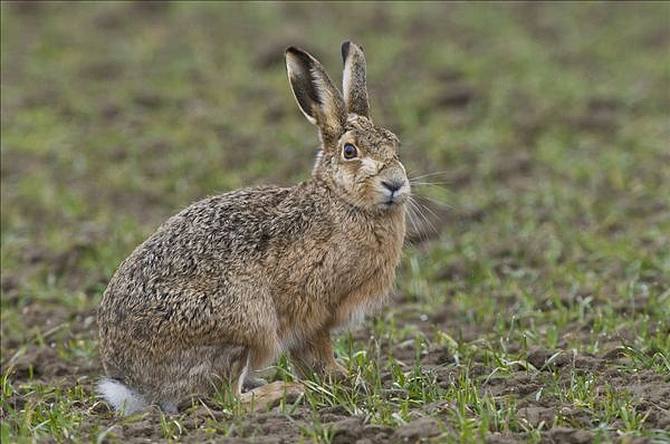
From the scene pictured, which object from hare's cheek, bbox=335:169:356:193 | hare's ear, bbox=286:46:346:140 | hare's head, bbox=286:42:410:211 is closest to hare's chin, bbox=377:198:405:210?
hare's head, bbox=286:42:410:211

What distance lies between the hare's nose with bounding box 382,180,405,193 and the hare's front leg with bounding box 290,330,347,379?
0.73 m

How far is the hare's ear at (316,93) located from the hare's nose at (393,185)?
42 centimetres

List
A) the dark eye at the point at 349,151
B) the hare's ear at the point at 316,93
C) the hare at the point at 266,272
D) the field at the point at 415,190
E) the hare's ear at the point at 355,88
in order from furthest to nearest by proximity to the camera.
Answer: the hare's ear at the point at 355,88 < the hare's ear at the point at 316,93 < the dark eye at the point at 349,151 < the hare at the point at 266,272 < the field at the point at 415,190

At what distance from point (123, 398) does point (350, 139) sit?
1574mm

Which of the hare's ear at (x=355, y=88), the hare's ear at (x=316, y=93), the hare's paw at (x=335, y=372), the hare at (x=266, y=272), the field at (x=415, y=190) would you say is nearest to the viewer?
the field at (x=415, y=190)

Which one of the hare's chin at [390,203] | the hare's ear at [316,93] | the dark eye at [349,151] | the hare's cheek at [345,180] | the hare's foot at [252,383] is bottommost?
the hare's foot at [252,383]

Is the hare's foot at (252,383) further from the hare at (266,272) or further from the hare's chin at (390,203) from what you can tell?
the hare's chin at (390,203)

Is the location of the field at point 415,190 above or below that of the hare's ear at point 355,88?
below

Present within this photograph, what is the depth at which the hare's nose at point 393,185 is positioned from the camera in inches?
239

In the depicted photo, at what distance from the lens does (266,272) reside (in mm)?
6012

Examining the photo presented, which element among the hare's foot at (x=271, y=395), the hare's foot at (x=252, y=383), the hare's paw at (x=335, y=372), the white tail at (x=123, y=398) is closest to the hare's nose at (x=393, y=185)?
the hare's paw at (x=335, y=372)

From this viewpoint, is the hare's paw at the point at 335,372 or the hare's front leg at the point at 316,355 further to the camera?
the hare's front leg at the point at 316,355

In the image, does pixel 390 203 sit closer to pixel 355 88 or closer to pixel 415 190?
pixel 355 88

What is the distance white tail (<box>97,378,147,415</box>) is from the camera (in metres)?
5.90
